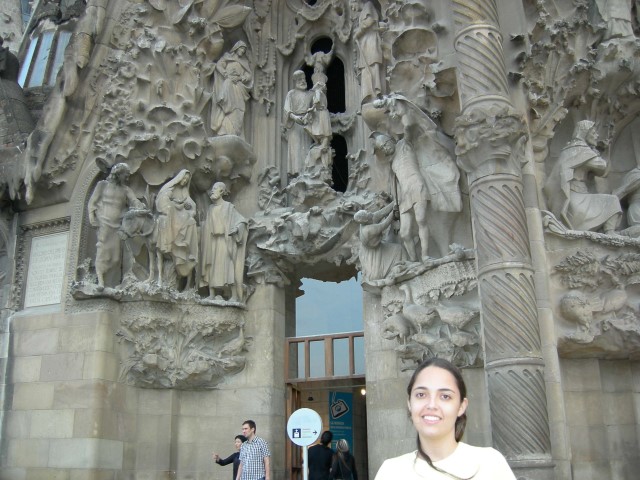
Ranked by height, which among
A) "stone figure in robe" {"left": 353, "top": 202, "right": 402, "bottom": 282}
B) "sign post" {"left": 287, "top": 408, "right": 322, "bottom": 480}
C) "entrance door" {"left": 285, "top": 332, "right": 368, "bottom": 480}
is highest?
"stone figure in robe" {"left": 353, "top": 202, "right": 402, "bottom": 282}

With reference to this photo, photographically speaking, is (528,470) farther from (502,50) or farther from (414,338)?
(502,50)

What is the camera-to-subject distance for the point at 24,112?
12.7m

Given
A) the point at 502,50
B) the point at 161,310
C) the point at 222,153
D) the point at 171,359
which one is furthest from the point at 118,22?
the point at 502,50

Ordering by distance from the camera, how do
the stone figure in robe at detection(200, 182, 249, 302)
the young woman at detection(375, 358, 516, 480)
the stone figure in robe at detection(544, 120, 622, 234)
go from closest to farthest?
the young woman at detection(375, 358, 516, 480) < the stone figure in robe at detection(544, 120, 622, 234) < the stone figure in robe at detection(200, 182, 249, 302)

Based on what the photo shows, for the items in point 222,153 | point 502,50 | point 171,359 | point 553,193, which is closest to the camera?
point 502,50

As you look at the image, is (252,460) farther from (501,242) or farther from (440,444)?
(440,444)

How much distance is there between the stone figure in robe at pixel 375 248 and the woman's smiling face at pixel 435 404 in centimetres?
770

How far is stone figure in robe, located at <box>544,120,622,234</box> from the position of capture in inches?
330

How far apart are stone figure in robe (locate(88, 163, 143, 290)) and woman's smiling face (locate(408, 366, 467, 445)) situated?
9100 mm

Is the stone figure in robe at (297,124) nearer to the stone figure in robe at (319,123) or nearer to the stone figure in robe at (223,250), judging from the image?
the stone figure in robe at (319,123)

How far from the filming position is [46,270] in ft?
35.9

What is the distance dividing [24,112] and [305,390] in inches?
282

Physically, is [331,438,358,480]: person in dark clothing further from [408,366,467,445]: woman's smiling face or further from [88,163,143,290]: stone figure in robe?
[408,366,467,445]: woman's smiling face

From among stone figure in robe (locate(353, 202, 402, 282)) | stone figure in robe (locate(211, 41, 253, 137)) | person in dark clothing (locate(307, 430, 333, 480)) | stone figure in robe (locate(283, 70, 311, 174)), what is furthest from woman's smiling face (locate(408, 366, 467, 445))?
stone figure in robe (locate(211, 41, 253, 137))
